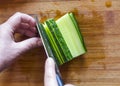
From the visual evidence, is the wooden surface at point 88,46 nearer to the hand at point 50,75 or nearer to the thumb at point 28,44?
the thumb at point 28,44

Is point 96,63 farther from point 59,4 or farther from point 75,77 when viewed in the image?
point 59,4

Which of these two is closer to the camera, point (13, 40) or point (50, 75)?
point (50, 75)

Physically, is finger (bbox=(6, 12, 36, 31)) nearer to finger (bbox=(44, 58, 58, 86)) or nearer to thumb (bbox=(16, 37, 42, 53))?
thumb (bbox=(16, 37, 42, 53))

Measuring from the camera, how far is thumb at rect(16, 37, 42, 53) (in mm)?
1010

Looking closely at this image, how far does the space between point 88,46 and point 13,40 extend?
25cm

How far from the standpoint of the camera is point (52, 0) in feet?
3.56

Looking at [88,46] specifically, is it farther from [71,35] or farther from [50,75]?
[50,75]

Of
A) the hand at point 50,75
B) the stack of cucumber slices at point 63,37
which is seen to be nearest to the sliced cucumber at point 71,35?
the stack of cucumber slices at point 63,37

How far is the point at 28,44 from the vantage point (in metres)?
1.02

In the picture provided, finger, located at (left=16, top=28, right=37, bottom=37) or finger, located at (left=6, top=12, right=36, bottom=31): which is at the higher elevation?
finger, located at (left=6, top=12, right=36, bottom=31)

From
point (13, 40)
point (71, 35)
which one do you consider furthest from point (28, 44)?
point (71, 35)

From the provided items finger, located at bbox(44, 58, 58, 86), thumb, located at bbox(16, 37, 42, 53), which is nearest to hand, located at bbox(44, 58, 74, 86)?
finger, located at bbox(44, 58, 58, 86)

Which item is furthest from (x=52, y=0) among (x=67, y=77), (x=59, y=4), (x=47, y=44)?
(x=67, y=77)

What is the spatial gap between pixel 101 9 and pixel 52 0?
17cm
